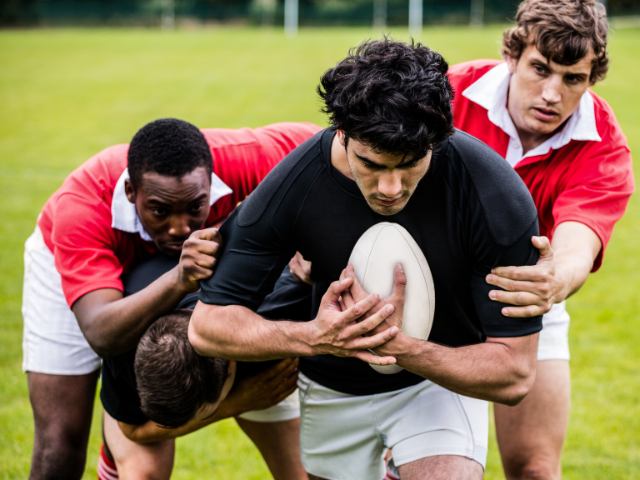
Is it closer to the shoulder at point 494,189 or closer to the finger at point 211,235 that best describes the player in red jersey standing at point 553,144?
the shoulder at point 494,189

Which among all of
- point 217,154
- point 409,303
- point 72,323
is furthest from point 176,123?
point 409,303

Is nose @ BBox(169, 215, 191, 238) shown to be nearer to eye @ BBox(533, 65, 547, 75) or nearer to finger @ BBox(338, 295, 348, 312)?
finger @ BBox(338, 295, 348, 312)

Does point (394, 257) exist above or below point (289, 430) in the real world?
above

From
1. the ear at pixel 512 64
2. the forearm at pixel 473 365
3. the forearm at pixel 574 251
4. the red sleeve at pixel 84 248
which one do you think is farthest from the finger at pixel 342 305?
the ear at pixel 512 64

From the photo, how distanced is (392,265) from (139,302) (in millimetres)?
1289

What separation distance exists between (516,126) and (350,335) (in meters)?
1.98

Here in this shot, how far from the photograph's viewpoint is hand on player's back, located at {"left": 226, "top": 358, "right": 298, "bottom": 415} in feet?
11.7

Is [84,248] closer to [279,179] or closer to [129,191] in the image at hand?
[129,191]

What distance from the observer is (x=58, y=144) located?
16281 millimetres

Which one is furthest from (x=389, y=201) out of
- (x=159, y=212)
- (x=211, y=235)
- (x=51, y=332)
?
(x=51, y=332)

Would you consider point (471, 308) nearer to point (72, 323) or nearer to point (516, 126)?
point (516, 126)

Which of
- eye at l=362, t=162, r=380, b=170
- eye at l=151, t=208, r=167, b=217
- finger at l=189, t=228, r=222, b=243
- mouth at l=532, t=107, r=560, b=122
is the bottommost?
eye at l=151, t=208, r=167, b=217

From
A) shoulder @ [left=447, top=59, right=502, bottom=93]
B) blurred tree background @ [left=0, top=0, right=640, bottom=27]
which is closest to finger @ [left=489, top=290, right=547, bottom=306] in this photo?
shoulder @ [left=447, top=59, right=502, bottom=93]

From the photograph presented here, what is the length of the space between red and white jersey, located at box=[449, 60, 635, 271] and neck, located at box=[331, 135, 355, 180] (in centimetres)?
142
